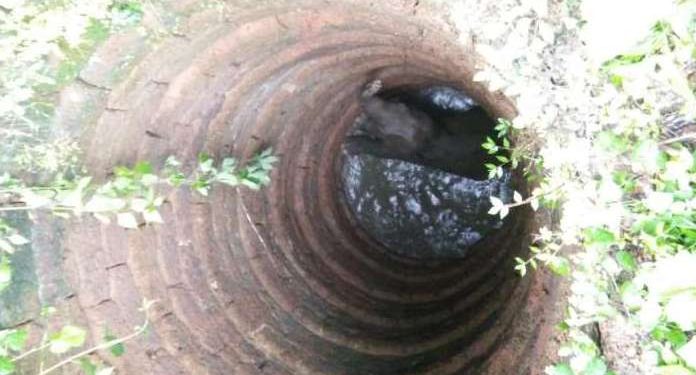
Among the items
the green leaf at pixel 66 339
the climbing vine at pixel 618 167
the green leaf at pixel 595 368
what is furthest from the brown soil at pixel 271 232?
the green leaf at pixel 66 339

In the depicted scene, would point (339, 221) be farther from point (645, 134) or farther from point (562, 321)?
point (645, 134)

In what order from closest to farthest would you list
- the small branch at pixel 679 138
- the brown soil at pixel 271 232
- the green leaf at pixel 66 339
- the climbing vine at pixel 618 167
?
1. the climbing vine at pixel 618 167
2. the small branch at pixel 679 138
3. the green leaf at pixel 66 339
4. the brown soil at pixel 271 232

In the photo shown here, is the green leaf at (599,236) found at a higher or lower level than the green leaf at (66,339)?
higher

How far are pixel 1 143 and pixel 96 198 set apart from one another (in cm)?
48

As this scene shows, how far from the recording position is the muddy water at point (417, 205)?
5164 mm

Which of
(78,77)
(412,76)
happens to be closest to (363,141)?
(412,76)

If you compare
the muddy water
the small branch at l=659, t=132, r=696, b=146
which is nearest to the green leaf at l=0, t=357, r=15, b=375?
the small branch at l=659, t=132, r=696, b=146

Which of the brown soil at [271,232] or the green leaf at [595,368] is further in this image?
the brown soil at [271,232]

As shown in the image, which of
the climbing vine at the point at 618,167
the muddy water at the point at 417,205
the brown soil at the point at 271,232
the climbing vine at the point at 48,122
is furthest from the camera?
the muddy water at the point at 417,205

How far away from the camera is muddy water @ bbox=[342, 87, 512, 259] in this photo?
16.9 feet

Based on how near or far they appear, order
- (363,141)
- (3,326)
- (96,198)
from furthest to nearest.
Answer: (363,141), (3,326), (96,198)

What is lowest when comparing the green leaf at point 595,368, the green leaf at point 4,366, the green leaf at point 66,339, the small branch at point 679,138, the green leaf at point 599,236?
the green leaf at point 4,366

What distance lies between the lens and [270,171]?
149 inches

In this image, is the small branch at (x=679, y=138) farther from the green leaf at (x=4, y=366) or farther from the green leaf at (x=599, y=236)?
the green leaf at (x=4, y=366)
